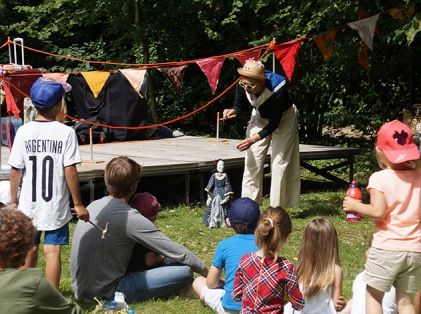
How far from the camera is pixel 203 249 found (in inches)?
270

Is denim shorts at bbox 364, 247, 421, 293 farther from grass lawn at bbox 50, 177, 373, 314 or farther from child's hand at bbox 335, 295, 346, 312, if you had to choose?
grass lawn at bbox 50, 177, 373, 314

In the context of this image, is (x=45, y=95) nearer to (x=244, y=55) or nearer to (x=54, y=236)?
(x=54, y=236)

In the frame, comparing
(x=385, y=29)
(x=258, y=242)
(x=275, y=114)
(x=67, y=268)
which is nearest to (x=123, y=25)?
(x=385, y=29)

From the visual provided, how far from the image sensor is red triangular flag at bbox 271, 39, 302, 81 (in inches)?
356

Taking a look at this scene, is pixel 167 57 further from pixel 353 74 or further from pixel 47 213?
pixel 47 213

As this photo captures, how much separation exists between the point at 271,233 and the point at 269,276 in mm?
232

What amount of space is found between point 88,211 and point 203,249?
2059mm

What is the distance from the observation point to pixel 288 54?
30.1 feet

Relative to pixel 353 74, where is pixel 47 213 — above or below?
below

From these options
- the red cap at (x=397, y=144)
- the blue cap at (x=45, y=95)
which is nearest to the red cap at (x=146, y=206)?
the blue cap at (x=45, y=95)

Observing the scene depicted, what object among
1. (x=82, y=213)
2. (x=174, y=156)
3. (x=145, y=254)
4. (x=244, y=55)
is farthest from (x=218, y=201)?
(x=82, y=213)

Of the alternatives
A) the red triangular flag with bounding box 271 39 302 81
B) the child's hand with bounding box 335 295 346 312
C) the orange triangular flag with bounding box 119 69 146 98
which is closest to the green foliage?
the orange triangular flag with bounding box 119 69 146 98

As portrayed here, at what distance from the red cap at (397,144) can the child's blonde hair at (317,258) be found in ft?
1.70

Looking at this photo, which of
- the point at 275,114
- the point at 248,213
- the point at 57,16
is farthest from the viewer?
the point at 57,16
